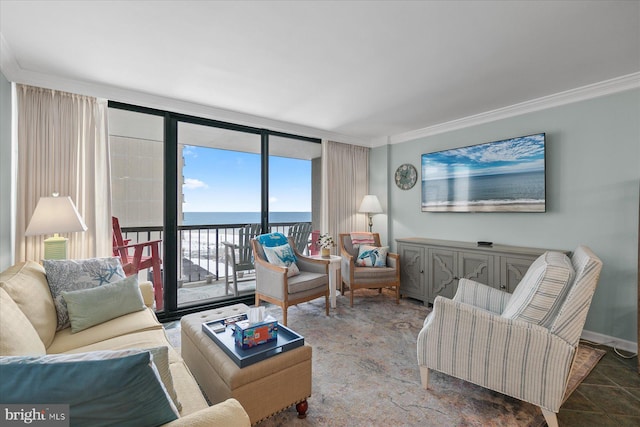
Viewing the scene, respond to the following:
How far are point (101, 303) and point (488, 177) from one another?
3.93 m

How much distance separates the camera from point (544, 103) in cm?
312

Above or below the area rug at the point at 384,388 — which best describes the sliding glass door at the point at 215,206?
above

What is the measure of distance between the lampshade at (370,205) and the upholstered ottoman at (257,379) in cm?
309

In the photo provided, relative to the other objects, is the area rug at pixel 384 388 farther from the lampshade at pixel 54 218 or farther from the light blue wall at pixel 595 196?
the lampshade at pixel 54 218

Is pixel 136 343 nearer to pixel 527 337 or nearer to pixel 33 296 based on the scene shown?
pixel 33 296

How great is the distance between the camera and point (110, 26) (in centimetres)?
192

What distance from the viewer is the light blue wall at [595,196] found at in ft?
8.66

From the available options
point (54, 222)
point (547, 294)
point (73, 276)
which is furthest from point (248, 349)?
point (54, 222)

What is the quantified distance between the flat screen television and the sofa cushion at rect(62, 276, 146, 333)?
11.8ft

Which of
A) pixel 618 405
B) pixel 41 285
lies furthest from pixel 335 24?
pixel 618 405

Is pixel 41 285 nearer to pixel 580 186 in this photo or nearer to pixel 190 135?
pixel 190 135

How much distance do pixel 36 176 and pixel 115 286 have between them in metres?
1.37

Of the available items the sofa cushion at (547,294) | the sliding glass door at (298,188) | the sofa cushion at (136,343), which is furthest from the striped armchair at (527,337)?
the sliding glass door at (298,188)

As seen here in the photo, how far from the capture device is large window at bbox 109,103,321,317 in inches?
144
